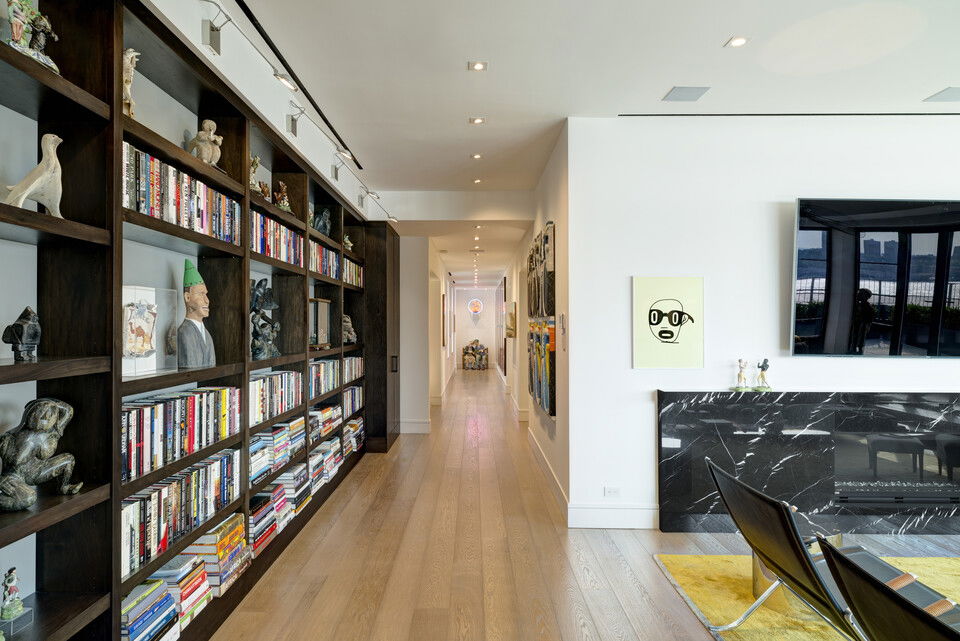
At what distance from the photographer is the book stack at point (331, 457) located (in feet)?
13.9

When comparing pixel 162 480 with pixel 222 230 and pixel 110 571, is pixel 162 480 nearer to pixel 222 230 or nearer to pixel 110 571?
pixel 110 571

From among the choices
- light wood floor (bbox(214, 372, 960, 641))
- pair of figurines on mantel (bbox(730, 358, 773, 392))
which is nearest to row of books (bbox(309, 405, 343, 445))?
light wood floor (bbox(214, 372, 960, 641))

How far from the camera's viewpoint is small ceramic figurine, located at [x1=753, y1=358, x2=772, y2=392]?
3564 mm

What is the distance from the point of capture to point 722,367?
366 cm

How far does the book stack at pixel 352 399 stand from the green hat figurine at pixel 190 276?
2.64 meters

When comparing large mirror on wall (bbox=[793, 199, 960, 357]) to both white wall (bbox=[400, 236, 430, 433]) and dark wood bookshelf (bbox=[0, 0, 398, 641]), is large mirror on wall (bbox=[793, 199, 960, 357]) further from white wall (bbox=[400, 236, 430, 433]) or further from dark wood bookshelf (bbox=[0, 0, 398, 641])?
white wall (bbox=[400, 236, 430, 433])

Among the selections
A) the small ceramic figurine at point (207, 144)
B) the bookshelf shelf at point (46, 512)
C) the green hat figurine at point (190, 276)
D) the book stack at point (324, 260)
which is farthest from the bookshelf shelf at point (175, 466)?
the book stack at point (324, 260)

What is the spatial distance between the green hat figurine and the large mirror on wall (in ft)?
12.2

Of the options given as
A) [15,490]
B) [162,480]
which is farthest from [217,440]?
[15,490]

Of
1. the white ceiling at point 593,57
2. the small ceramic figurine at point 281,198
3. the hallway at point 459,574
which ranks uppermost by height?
the white ceiling at point 593,57

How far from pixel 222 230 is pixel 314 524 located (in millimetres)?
2243

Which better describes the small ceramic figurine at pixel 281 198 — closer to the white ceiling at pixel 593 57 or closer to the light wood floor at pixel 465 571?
the white ceiling at pixel 593 57

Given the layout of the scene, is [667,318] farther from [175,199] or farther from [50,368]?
[50,368]

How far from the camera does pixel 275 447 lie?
3246 mm
